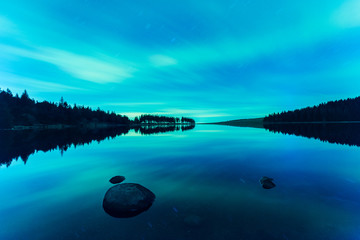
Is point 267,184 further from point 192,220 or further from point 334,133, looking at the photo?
point 334,133

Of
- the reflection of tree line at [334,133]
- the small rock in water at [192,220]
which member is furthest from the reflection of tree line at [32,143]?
the reflection of tree line at [334,133]

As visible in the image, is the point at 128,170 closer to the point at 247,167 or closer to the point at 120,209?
the point at 120,209

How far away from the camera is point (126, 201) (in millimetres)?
11023

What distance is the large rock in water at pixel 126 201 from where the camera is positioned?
34.7ft

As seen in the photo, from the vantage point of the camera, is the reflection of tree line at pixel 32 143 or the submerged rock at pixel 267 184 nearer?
the submerged rock at pixel 267 184

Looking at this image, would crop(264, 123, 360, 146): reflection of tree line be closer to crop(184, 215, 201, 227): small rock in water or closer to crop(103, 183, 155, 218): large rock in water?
crop(184, 215, 201, 227): small rock in water

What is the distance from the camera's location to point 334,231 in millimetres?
8531

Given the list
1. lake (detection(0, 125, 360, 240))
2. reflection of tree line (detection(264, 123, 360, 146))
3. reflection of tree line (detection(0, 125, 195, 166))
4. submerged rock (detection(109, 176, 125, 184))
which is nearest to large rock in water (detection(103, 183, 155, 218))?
lake (detection(0, 125, 360, 240))

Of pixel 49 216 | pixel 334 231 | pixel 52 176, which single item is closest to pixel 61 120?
pixel 52 176

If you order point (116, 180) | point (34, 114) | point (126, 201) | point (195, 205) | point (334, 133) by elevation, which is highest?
point (34, 114)

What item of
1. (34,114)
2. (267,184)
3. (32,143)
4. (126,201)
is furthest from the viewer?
(34,114)

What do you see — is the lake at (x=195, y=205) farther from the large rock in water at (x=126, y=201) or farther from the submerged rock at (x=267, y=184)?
the large rock in water at (x=126, y=201)

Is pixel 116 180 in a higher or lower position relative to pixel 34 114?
lower

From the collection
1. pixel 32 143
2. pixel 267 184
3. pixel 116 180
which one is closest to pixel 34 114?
pixel 32 143
